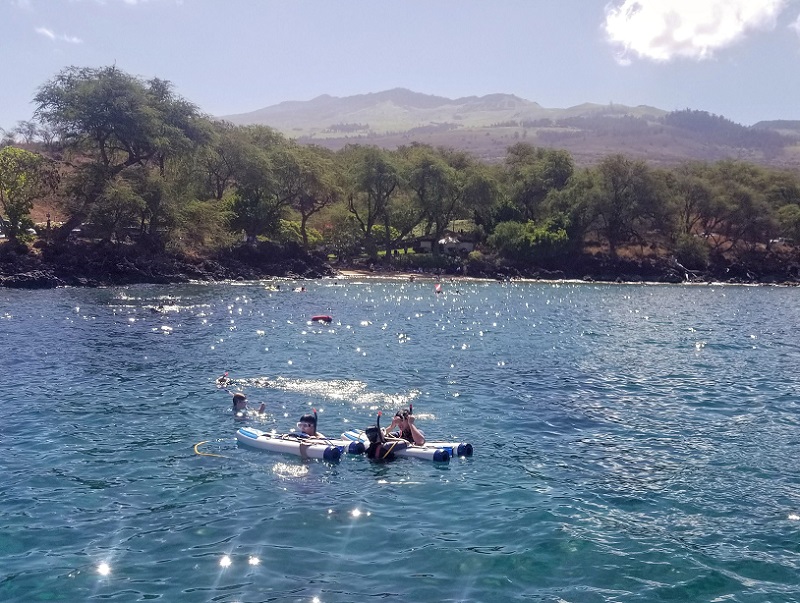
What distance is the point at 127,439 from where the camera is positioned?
22.5 metres

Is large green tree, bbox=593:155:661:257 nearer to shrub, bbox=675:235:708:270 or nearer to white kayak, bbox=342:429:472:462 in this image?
shrub, bbox=675:235:708:270

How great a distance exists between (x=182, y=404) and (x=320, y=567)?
14952 millimetres

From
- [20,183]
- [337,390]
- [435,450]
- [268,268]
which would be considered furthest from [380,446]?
[268,268]

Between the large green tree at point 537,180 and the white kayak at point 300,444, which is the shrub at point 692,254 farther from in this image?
the white kayak at point 300,444

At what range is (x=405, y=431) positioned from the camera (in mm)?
22297

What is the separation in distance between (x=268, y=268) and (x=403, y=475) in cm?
7289

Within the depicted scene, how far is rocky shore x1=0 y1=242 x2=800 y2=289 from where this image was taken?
72062 millimetres

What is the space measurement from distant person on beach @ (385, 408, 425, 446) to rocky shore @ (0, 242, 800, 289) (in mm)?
58799

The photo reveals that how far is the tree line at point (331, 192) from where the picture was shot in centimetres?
7888

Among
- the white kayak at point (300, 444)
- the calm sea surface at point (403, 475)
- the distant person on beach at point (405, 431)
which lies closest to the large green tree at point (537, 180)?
the calm sea surface at point (403, 475)

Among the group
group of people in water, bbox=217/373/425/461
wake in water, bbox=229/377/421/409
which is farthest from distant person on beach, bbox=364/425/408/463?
wake in water, bbox=229/377/421/409

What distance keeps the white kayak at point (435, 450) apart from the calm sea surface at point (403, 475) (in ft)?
0.99

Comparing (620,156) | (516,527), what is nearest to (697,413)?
(516,527)

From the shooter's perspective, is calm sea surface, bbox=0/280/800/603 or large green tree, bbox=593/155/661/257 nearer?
calm sea surface, bbox=0/280/800/603
